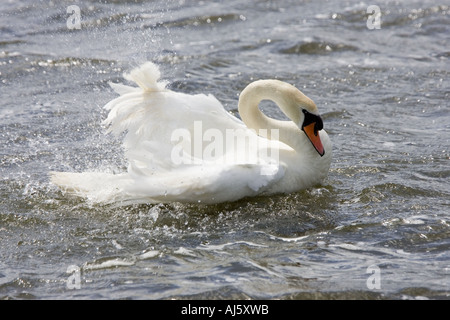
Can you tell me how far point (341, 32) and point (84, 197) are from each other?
7840 mm

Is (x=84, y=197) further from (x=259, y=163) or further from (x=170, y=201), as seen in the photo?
(x=259, y=163)

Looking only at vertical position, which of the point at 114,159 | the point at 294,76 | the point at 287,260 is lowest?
the point at 287,260

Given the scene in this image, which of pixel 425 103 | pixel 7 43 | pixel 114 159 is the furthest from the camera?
pixel 7 43

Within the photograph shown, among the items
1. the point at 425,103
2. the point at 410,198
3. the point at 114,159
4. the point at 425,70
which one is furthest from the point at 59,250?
the point at 425,70

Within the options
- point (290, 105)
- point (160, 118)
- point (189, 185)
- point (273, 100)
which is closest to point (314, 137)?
point (290, 105)

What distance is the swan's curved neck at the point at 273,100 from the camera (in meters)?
6.70

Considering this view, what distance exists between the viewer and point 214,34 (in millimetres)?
13289

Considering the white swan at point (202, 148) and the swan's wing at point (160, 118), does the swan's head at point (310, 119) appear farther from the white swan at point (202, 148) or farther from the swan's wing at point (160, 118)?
the swan's wing at point (160, 118)

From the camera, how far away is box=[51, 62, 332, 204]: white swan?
614 centimetres

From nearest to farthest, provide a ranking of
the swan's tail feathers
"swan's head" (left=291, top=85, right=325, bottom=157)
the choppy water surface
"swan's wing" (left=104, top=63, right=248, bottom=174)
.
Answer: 1. the choppy water surface
2. the swan's tail feathers
3. "swan's wing" (left=104, top=63, right=248, bottom=174)
4. "swan's head" (left=291, top=85, right=325, bottom=157)

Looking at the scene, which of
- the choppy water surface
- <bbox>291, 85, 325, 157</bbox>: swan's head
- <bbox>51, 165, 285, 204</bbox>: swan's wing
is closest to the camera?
the choppy water surface

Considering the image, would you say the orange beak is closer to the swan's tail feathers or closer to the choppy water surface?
the choppy water surface

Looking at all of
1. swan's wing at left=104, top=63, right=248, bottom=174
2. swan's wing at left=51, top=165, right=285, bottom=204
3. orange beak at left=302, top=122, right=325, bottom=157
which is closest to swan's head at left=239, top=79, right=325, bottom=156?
orange beak at left=302, top=122, right=325, bottom=157

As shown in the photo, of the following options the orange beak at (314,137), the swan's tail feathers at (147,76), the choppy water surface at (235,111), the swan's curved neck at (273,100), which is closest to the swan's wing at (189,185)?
the choppy water surface at (235,111)
